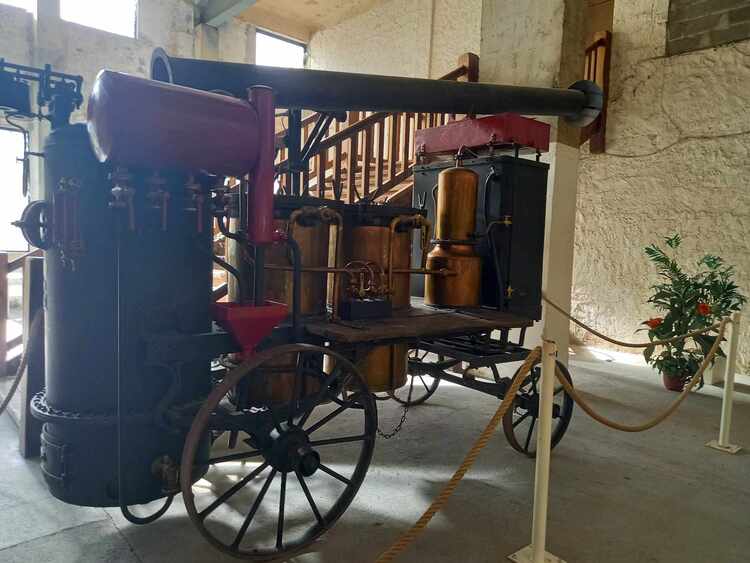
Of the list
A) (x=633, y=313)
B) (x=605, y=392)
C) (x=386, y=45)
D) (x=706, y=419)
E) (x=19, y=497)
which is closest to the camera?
(x=19, y=497)

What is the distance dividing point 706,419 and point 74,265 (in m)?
4.54

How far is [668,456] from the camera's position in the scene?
3576 millimetres

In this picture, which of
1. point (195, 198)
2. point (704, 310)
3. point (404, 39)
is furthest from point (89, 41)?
point (704, 310)

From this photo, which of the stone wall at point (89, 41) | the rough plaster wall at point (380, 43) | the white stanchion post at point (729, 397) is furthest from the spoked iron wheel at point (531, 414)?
the rough plaster wall at point (380, 43)

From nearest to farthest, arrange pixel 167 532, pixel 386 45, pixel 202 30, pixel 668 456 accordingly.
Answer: pixel 167 532, pixel 668 456, pixel 202 30, pixel 386 45

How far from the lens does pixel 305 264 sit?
8.75 ft

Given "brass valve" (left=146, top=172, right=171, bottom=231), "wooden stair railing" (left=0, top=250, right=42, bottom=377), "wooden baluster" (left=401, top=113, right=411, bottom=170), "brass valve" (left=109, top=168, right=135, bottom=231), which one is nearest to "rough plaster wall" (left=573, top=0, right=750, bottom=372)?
"wooden baluster" (left=401, top=113, right=411, bottom=170)

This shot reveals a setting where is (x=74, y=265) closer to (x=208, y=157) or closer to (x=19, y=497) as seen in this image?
(x=208, y=157)

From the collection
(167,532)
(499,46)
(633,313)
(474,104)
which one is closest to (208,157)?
(167,532)

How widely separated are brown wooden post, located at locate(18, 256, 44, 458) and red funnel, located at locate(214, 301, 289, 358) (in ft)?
4.98

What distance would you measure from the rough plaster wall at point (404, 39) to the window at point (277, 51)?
330 mm

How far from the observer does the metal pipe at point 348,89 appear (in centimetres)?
286

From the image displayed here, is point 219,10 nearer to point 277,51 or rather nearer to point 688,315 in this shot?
point 277,51

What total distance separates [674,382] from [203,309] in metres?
4.74
